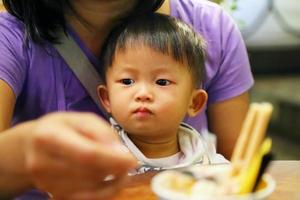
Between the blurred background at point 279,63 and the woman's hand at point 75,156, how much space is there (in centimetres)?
368

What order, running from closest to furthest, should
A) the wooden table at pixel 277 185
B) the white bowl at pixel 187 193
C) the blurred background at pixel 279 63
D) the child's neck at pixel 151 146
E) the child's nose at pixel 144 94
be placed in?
1. the white bowl at pixel 187 193
2. the wooden table at pixel 277 185
3. the child's nose at pixel 144 94
4. the child's neck at pixel 151 146
5. the blurred background at pixel 279 63

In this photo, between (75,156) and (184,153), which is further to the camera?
(184,153)

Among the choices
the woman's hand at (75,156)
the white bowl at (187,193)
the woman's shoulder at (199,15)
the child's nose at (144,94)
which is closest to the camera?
the woman's hand at (75,156)

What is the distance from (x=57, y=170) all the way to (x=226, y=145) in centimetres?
117

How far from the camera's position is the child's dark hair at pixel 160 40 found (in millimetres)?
1315

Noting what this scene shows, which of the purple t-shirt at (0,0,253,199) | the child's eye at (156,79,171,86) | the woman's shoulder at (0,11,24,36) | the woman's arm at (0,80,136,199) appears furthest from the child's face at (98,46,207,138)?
the woman's arm at (0,80,136,199)

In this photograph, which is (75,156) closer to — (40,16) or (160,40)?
(160,40)

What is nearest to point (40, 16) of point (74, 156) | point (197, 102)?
Result: point (197, 102)

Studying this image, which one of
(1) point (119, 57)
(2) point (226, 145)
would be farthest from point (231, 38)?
(1) point (119, 57)

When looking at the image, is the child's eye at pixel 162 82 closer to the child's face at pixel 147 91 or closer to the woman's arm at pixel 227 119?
the child's face at pixel 147 91

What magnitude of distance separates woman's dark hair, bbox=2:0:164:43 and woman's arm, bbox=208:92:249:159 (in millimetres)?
536

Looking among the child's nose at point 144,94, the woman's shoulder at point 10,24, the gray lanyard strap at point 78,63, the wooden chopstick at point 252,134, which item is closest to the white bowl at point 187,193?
the wooden chopstick at point 252,134

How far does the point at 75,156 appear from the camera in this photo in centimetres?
49

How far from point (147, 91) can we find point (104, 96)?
0.21m
